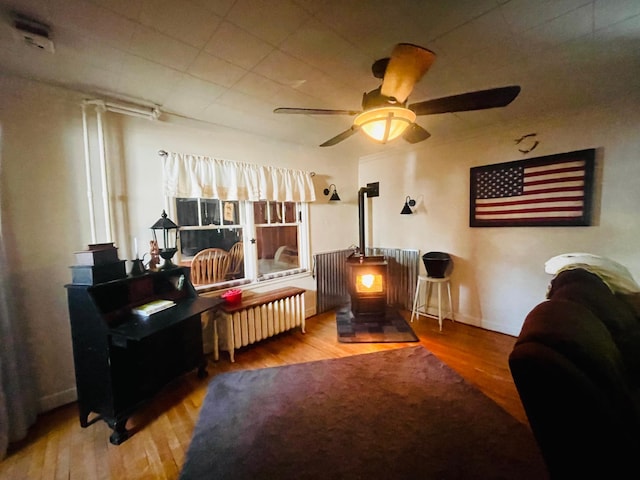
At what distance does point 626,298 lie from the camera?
1700 mm

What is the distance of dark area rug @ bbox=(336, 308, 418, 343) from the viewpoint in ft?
9.79

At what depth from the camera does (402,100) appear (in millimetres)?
1611

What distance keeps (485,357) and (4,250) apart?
13.6 feet

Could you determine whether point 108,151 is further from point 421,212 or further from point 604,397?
point 421,212

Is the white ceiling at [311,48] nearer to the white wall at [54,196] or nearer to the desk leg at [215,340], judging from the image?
the white wall at [54,196]

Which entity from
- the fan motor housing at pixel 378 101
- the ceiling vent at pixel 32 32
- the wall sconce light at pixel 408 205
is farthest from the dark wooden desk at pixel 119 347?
the wall sconce light at pixel 408 205

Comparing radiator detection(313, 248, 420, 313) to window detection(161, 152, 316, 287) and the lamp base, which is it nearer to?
window detection(161, 152, 316, 287)

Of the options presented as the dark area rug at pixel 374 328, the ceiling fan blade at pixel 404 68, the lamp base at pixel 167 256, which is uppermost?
the ceiling fan blade at pixel 404 68

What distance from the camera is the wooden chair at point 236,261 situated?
3.03 metres

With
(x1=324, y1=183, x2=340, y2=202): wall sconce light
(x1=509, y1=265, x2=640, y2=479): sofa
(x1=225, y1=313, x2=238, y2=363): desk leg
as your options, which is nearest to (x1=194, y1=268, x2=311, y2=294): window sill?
(x1=225, y1=313, x2=238, y2=363): desk leg

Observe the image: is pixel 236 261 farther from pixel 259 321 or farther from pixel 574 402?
pixel 574 402

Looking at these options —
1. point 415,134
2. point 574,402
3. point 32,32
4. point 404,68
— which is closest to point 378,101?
point 404,68

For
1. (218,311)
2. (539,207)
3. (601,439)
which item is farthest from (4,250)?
(539,207)

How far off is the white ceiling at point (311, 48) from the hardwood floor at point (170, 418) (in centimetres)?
255
